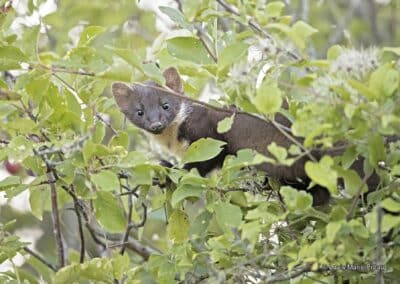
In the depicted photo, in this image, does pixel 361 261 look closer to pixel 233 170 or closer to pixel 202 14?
pixel 233 170

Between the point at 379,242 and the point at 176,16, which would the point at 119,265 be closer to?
the point at 176,16

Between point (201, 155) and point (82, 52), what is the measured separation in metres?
0.78

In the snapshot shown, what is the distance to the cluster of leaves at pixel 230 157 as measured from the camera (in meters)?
4.05

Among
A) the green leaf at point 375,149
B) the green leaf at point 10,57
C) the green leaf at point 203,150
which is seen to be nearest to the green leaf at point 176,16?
the green leaf at point 203,150

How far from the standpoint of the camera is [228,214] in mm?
4820

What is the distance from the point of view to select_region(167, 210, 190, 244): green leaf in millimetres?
5496

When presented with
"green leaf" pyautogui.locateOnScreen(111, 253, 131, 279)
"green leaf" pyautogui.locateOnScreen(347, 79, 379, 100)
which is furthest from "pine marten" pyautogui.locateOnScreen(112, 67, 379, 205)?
"green leaf" pyautogui.locateOnScreen(347, 79, 379, 100)

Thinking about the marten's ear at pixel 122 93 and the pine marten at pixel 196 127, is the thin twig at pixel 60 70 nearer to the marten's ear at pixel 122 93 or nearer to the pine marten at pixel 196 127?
the pine marten at pixel 196 127

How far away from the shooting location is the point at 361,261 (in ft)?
14.9

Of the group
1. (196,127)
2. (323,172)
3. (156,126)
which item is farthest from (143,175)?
(156,126)

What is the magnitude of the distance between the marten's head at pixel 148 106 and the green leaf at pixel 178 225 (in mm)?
1597

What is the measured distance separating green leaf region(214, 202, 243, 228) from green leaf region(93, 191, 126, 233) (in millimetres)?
603

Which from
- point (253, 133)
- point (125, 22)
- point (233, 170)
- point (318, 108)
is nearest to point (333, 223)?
point (318, 108)

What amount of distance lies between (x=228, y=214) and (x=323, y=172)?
880 millimetres
